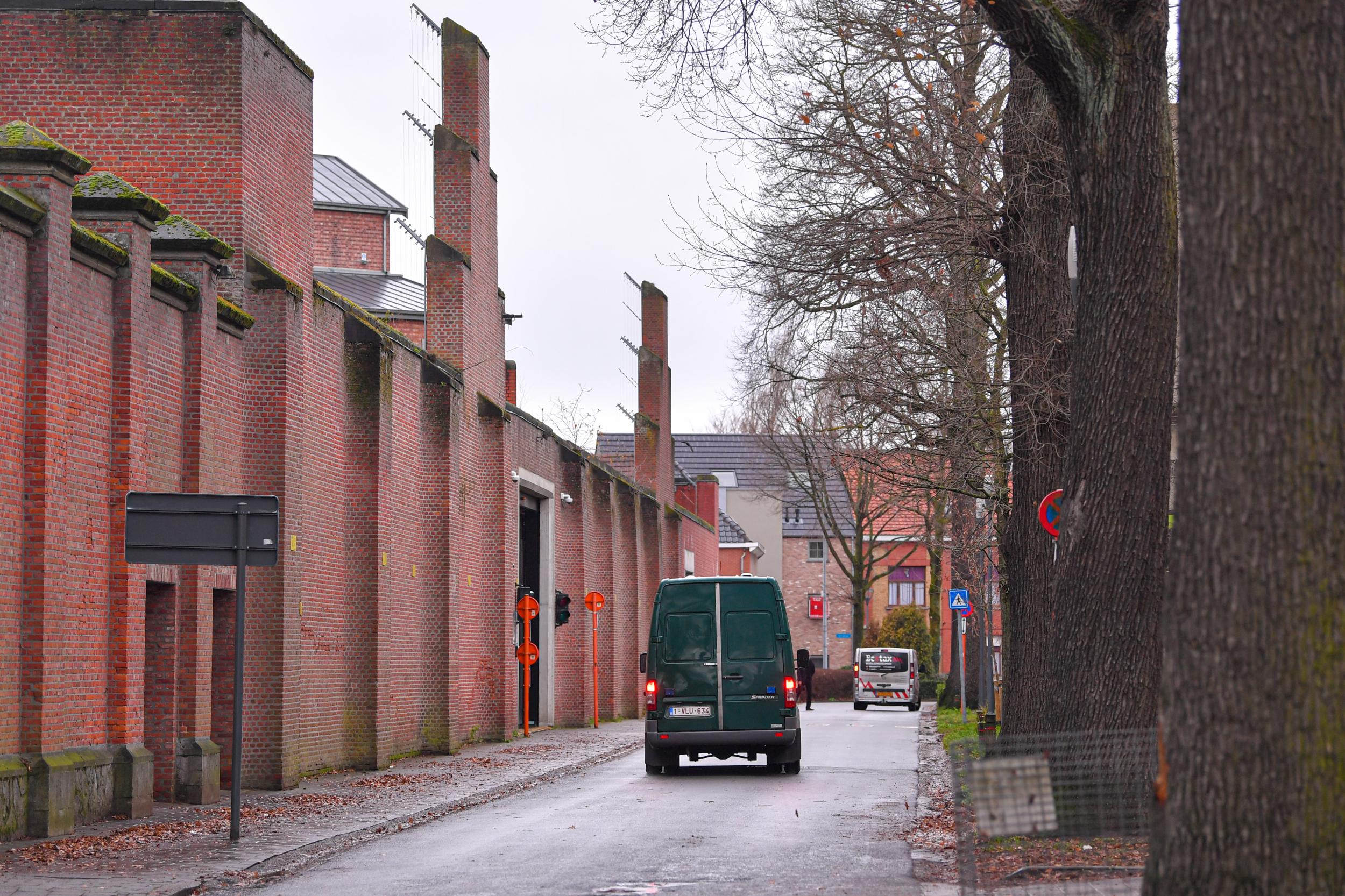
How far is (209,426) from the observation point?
17.1 metres

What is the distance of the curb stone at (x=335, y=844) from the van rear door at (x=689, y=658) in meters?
2.04

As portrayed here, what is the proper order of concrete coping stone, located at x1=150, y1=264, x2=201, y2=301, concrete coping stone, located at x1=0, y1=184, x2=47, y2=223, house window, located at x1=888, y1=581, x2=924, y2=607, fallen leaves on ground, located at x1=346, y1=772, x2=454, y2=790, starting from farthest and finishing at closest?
house window, located at x1=888, y1=581, x2=924, y2=607
fallen leaves on ground, located at x1=346, y1=772, x2=454, y2=790
concrete coping stone, located at x1=150, y1=264, x2=201, y2=301
concrete coping stone, located at x1=0, y1=184, x2=47, y2=223

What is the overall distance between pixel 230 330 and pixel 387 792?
5793mm

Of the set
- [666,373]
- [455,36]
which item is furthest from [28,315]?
[666,373]

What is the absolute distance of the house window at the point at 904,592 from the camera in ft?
265

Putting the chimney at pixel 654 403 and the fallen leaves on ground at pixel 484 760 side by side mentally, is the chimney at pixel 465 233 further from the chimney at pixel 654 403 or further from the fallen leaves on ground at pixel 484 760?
the chimney at pixel 654 403

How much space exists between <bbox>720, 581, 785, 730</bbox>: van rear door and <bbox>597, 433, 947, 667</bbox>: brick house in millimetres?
55364

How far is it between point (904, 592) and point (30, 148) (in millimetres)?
70531

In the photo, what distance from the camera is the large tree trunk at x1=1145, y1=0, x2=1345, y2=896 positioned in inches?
193

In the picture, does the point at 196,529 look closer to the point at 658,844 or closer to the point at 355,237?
the point at 658,844

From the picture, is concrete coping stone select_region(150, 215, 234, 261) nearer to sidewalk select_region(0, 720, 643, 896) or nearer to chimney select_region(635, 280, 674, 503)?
sidewalk select_region(0, 720, 643, 896)

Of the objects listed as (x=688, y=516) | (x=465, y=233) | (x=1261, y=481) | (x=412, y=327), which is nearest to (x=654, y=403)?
(x=688, y=516)

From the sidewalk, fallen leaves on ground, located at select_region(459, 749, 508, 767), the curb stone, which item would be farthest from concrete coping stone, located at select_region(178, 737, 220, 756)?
fallen leaves on ground, located at select_region(459, 749, 508, 767)

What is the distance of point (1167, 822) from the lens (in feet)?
16.7
